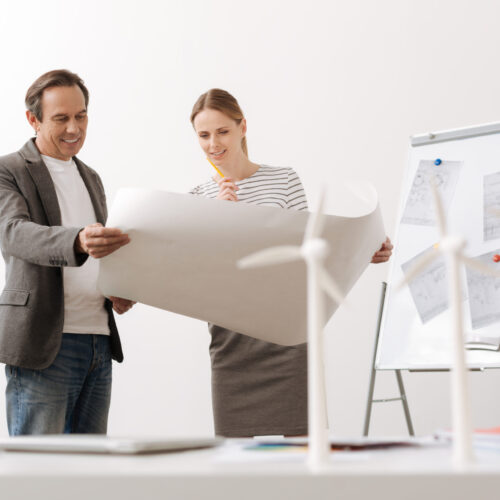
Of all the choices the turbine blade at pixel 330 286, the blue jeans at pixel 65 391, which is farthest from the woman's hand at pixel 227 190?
the turbine blade at pixel 330 286

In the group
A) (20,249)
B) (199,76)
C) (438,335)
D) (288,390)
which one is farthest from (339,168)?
(20,249)

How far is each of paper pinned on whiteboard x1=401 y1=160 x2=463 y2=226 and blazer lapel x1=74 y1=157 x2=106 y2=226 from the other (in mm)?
1013

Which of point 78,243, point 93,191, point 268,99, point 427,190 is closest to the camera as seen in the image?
point 78,243

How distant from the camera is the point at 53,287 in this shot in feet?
5.05

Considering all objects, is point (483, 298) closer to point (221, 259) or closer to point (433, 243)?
point (433, 243)

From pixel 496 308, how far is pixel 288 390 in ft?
2.21

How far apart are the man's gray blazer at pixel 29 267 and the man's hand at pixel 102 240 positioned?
14 centimetres

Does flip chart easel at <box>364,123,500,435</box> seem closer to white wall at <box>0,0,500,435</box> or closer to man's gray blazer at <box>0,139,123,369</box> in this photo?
white wall at <box>0,0,500,435</box>

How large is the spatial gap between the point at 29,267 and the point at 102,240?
38 centimetres

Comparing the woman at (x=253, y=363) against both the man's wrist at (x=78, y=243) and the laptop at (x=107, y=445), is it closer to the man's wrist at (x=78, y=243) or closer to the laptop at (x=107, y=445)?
the man's wrist at (x=78, y=243)

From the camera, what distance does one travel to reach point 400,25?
309 centimetres

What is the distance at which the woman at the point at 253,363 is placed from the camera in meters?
1.75

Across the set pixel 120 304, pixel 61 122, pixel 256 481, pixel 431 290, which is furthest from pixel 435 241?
pixel 256 481

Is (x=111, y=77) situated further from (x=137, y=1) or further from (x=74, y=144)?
(x=74, y=144)
